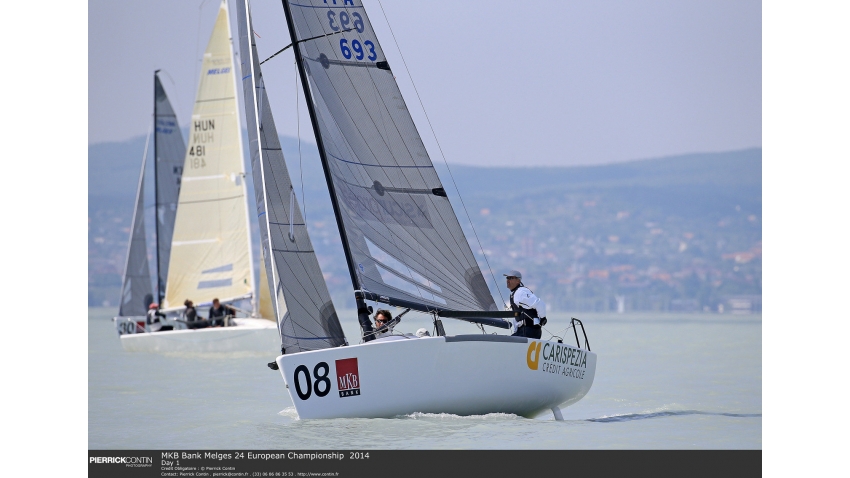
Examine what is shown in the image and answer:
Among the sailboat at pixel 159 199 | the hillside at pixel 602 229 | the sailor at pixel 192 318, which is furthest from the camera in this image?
the hillside at pixel 602 229

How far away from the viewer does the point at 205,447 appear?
809 centimetres

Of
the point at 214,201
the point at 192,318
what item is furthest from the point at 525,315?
the point at 214,201

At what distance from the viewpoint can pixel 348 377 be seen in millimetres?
7809

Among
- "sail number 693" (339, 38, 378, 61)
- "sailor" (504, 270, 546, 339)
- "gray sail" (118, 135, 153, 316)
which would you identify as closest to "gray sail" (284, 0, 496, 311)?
"sail number 693" (339, 38, 378, 61)

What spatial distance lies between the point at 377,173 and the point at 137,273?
14.3 metres

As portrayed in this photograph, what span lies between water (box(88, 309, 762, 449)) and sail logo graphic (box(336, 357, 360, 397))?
0.22 metres

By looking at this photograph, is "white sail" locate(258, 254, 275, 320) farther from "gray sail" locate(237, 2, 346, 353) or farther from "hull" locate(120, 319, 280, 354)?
"gray sail" locate(237, 2, 346, 353)

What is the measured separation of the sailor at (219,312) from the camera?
16906 millimetres

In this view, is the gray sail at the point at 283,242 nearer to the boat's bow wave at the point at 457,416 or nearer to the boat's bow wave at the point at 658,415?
the boat's bow wave at the point at 457,416

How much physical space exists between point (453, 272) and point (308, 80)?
1752 mm

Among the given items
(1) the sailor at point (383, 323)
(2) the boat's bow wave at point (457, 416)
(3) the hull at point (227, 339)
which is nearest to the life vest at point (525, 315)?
(2) the boat's bow wave at point (457, 416)

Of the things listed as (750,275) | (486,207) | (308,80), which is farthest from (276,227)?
(486,207)

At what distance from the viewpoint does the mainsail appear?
18.8m

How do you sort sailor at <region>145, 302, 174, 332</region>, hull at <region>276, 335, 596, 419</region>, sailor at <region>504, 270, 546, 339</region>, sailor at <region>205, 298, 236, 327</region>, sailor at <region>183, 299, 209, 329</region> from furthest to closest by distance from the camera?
sailor at <region>145, 302, 174, 332</region> → sailor at <region>183, 299, 209, 329</region> → sailor at <region>205, 298, 236, 327</region> → sailor at <region>504, 270, 546, 339</region> → hull at <region>276, 335, 596, 419</region>
